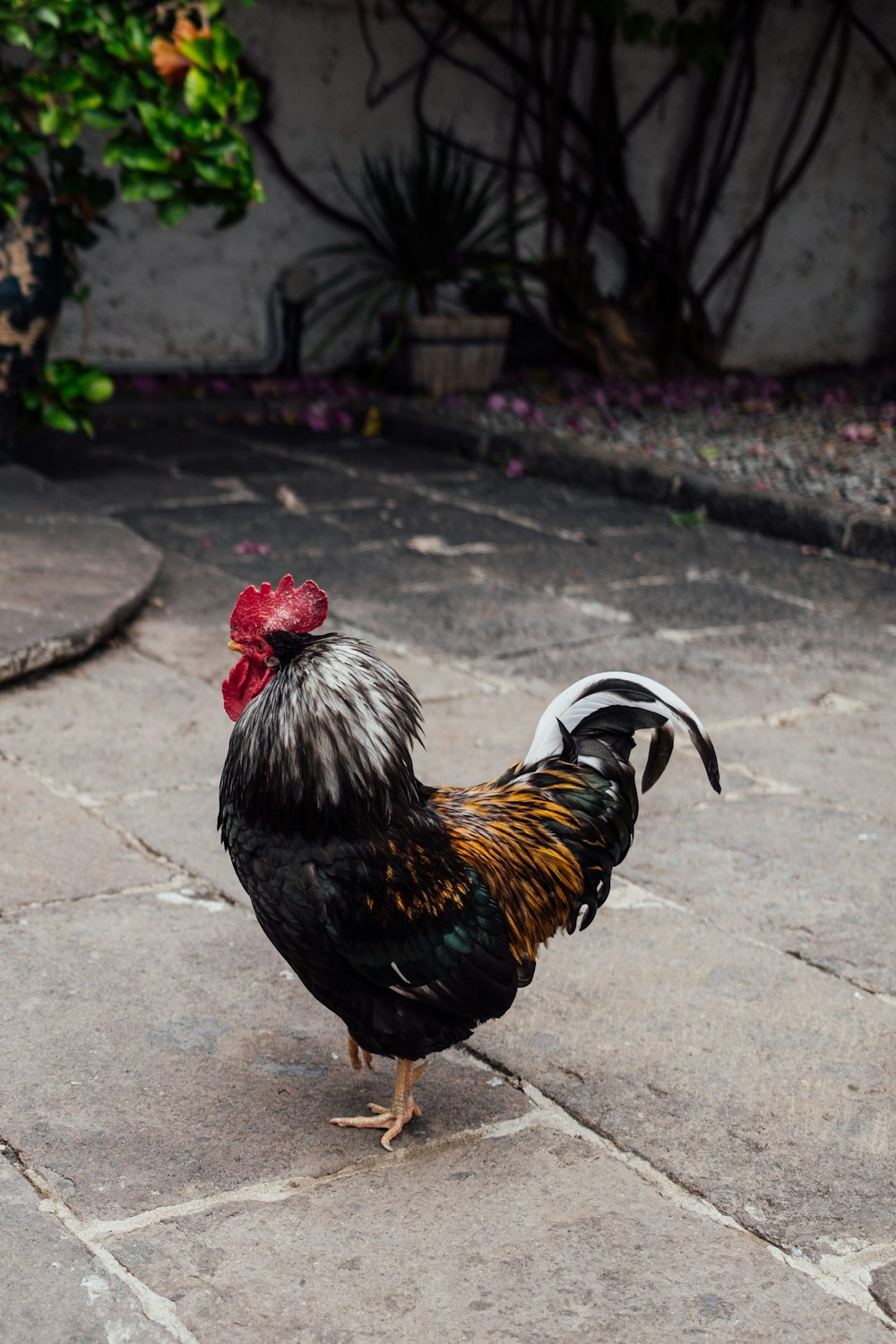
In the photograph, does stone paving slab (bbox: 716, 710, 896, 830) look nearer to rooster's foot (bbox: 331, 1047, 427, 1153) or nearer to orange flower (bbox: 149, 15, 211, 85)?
rooster's foot (bbox: 331, 1047, 427, 1153)

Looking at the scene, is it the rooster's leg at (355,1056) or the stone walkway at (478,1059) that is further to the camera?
the rooster's leg at (355,1056)

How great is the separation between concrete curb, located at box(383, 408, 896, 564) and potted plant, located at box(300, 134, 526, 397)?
430 mm

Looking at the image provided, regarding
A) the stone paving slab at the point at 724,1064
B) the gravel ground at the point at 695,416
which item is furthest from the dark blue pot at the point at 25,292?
the stone paving slab at the point at 724,1064

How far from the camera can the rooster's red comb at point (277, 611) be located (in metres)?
2.31

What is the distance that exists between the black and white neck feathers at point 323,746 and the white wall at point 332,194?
20.7ft

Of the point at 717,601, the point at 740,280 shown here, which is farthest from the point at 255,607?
the point at 740,280

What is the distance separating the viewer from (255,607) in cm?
231

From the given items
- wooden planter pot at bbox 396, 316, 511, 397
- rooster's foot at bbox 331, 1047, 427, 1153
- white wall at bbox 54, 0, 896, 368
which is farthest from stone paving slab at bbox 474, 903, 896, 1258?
white wall at bbox 54, 0, 896, 368

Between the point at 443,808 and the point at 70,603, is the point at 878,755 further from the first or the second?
the point at 70,603

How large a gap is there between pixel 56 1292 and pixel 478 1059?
941mm

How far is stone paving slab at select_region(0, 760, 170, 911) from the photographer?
3154mm

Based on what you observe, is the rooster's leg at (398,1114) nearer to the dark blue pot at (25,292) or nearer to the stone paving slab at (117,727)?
the stone paving slab at (117,727)

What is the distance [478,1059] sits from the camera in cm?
268

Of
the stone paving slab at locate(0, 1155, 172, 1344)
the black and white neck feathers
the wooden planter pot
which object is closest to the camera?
the stone paving slab at locate(0, 1155, 172, 1344)
